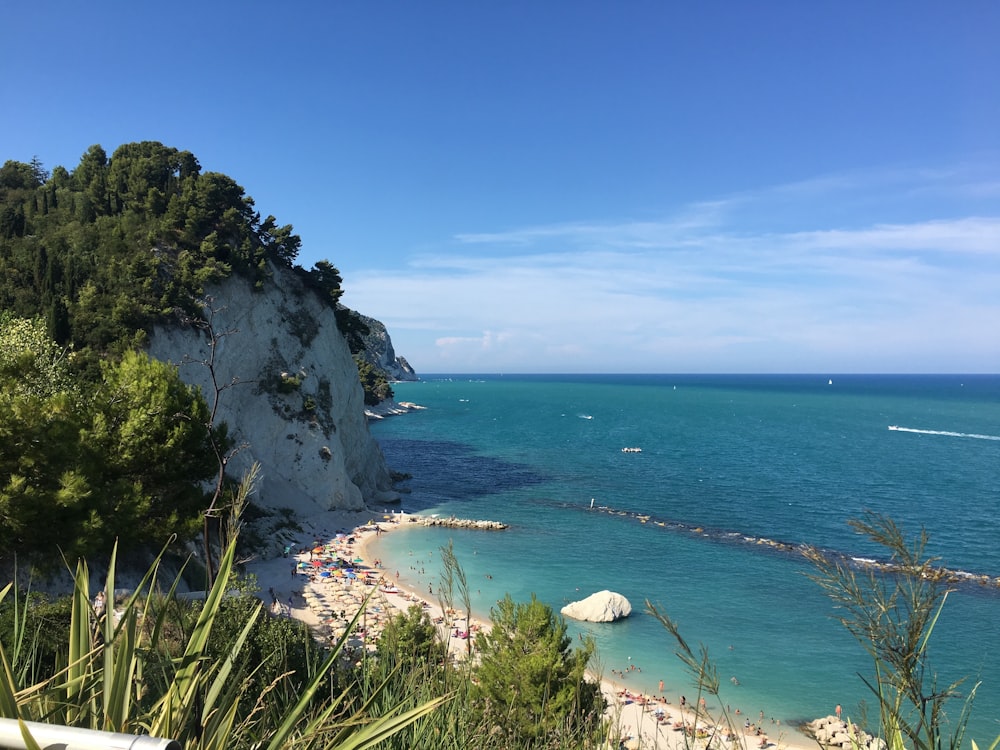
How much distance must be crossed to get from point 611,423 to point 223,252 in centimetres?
8308

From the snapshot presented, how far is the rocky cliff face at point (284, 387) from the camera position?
34156mm

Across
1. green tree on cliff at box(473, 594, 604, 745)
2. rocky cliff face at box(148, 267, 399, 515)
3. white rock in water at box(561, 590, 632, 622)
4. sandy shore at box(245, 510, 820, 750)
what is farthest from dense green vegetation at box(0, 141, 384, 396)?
white rock in water at box(561, 590, 632, 622)

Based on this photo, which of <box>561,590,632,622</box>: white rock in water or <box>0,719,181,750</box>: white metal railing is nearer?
<box>0,719,181,750</box>: white metal railing

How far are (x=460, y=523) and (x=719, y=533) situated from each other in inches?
709

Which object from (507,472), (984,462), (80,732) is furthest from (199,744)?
(984,462)

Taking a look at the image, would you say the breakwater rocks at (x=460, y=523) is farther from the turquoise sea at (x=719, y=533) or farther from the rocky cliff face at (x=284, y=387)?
the rocky cliff face at (x=284, y=387)

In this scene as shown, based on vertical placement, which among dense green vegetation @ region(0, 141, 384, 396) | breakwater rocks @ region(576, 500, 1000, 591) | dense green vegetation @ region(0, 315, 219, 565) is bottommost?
breakwater rocks @ region(576, 500, 1000, 591)

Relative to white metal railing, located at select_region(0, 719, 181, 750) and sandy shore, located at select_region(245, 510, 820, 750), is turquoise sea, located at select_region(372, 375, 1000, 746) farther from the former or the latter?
white metal railing, located at select_region(0, 719, 181, 750)

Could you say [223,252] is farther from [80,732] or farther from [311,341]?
[80,732]

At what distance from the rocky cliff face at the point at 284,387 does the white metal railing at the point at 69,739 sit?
32440mm

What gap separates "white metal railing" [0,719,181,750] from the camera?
1700 mm

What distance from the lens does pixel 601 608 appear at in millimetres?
26781

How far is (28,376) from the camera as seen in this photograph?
64.7 ft

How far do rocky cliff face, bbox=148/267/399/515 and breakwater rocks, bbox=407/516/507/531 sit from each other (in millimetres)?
4749
